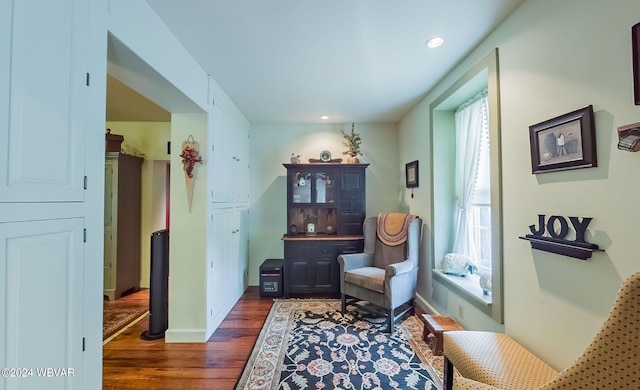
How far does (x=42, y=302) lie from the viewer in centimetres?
106

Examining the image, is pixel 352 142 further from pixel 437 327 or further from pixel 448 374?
pixel 448 374

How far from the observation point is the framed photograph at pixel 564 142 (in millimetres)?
1278

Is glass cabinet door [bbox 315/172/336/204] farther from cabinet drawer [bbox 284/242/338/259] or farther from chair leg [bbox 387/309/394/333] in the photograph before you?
chair leg [bbox 387/309/394/333]

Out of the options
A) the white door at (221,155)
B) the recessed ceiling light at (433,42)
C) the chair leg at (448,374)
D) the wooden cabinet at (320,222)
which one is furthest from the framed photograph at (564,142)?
the white door at (221,155)

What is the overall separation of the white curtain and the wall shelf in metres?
1.13

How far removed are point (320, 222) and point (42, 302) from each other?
11.3 ft

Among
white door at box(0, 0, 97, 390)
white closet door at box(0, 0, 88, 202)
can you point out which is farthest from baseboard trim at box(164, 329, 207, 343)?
white closet door at box(0, 0, 88, 202)

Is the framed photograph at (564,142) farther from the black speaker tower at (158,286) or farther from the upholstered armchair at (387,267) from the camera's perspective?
the black speaker tower at (158,286)

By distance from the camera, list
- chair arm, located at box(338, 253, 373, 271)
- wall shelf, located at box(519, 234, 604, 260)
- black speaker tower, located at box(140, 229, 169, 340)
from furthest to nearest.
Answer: chair arm, located at box(338, 253, 373, 271) < black speaker tower, located at box(140, 229, 169, 340) < wall shelf, located at box(519, 234, 604, 260)

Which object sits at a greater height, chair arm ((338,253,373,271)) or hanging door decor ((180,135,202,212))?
hanging door decor ((180,135,202,212))

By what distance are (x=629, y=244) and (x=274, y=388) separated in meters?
2.14

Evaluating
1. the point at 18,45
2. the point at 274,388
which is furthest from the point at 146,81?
the point at 274,388

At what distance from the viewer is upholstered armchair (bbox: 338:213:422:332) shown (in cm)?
281

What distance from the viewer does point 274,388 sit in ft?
6.36
